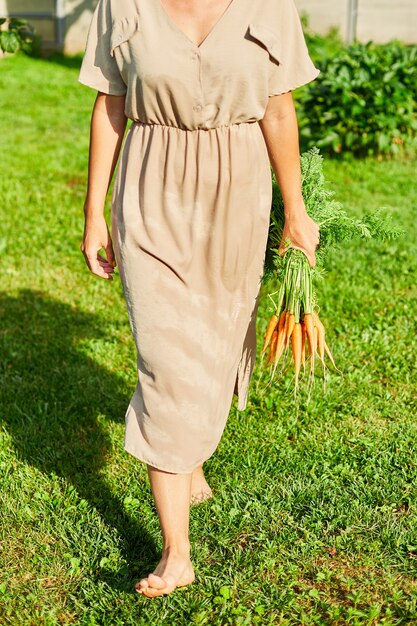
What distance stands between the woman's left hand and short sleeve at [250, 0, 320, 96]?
0.40 meters

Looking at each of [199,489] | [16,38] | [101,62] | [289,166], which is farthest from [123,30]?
[199,489]

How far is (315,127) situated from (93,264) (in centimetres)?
588

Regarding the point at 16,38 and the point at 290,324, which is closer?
the point at 290,324

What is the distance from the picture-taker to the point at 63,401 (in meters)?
4.12

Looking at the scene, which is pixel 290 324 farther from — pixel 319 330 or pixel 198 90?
pixel 198 90

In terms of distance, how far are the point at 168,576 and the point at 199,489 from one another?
2.22 feet

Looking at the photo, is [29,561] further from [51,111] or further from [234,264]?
[51,111]

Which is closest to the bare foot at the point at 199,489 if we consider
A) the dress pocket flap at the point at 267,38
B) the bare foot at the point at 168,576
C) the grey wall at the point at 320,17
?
the bare foot at the point at 168,576

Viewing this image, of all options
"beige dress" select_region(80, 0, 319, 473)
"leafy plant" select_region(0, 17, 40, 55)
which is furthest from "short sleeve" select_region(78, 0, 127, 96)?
"leafy plant" select_region(0, 17, 40, 55)

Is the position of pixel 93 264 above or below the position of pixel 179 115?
below

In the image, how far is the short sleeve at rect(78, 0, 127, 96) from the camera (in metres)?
2.54

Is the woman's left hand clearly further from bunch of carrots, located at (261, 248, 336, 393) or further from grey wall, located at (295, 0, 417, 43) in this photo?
grey wall, located at (295, 0, 417, 43)

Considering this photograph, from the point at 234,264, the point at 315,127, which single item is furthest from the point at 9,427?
the point at 315,127

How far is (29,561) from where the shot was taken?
304 cm
